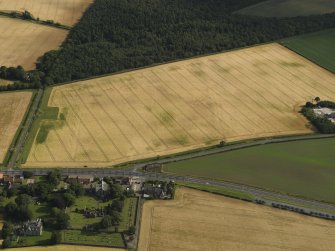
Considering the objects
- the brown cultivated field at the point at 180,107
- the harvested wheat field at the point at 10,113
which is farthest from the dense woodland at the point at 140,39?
the harvested wheat field at the point at 10,113

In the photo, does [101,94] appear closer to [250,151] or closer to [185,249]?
[250,151]

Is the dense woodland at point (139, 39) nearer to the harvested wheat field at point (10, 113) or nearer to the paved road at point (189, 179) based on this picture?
the harvested wheat field at point (10, 113)

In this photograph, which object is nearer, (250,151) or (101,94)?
(250,151)

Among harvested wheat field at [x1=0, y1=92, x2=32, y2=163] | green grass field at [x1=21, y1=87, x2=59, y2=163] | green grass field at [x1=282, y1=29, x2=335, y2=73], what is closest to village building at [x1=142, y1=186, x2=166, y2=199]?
green grass field at [x1=21, y1=87, x2=59, y2=163]

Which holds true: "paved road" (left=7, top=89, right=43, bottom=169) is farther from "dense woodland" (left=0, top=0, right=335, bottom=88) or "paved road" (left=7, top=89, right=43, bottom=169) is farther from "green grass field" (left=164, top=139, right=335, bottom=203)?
"green grass field" (left=164, top=139, right=335, bottom=203)

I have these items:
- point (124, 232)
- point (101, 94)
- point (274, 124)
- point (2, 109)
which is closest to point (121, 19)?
point (101, 94)

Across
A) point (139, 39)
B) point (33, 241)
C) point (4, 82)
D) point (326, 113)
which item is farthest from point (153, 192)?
point (139, 39)

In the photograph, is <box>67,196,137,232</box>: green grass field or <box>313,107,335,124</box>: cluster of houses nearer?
<box>67,196,137,232</box>: green grass field
